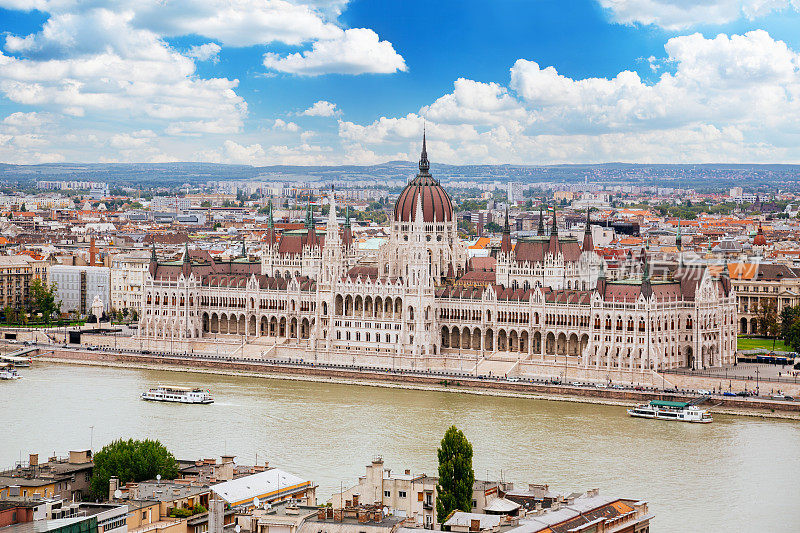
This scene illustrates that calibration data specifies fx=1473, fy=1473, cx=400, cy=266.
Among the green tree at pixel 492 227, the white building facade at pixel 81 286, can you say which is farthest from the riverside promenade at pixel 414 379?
the green tree at pixel 492 227

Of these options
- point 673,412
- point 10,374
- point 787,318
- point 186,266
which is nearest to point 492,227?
point 186,266

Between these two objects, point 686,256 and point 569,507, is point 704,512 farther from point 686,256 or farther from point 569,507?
point 686,256

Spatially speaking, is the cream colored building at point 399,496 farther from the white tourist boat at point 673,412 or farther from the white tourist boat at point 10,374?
the white tourist boat at point 10,374

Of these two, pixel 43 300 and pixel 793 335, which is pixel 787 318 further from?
pixel 43 300

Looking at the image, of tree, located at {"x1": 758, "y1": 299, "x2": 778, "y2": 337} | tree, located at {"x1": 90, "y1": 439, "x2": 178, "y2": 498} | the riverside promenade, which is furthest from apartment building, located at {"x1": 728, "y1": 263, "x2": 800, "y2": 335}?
tree, located at {"x1": 90, "y1": 439, "x2": 178, "y2": 498}

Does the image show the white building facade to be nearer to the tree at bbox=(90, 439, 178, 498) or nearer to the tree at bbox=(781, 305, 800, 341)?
the tree at bbox=(781, 305, 800, 341)

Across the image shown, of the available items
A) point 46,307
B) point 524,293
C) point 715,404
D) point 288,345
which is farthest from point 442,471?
point 46,307
